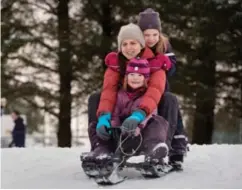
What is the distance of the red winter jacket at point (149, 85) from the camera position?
4.03m

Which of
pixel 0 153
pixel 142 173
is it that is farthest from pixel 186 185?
pixel 0 153

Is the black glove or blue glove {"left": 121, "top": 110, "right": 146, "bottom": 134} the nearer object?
blue glove {"left": 121, "top": 110, "right": 146, "bottom": 134}

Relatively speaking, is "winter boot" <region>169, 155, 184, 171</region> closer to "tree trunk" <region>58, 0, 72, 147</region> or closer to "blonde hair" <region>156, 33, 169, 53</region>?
"blonde hair" <region>156, 33, 169, 53</region>

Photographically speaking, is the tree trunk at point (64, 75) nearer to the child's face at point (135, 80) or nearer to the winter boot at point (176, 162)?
the winter boot at point (176, 162)

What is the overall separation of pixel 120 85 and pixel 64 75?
9.96 metres

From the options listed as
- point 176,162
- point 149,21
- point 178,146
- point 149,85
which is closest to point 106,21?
point 149,21

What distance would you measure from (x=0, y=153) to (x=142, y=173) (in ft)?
8.41

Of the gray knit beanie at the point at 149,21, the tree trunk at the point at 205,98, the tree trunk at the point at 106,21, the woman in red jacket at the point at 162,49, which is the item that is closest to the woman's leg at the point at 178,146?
the woman in red jacket at the point at 162,49

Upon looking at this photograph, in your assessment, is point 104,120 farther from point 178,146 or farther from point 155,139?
point 178,146

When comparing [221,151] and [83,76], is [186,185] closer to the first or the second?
[221,151]

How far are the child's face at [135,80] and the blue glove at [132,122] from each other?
312 millimetres

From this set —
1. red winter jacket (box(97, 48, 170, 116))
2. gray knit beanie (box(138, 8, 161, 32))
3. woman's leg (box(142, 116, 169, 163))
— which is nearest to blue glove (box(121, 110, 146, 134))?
red winter jacket (box(97, 48, 170, 116))

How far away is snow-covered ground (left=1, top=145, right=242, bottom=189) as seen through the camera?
3.90 metres

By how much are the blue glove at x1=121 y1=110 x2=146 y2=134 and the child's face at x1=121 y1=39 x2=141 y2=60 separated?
0.59 metres
